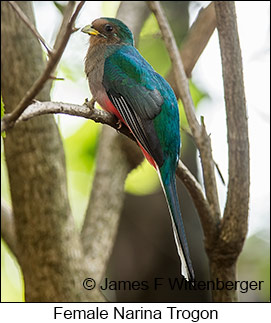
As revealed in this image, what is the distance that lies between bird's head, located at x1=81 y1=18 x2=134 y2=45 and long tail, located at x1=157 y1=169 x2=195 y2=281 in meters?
0.69

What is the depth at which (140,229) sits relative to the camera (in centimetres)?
383

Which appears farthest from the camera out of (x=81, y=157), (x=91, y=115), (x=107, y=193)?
(x=81, y=157)

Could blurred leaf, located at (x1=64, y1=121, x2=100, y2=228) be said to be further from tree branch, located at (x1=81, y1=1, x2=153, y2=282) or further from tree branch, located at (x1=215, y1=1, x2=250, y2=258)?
tree branch, located at (x1=215, y1=1, x2=250, y2=258)

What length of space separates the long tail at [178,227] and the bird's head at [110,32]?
69 centimetres

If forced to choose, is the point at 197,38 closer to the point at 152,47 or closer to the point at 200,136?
the point at 200,136

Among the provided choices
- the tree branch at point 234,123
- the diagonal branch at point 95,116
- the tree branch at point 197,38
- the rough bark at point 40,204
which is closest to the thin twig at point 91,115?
the diagonal branch at point 95,116

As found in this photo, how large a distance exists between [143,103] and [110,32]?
1.52 ft

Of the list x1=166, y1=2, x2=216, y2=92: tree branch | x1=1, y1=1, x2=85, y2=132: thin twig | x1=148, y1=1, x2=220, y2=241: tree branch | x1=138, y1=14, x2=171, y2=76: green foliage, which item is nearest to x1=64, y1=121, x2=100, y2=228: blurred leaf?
x1=138, y1=14, x2=171, y2=76: green foliage

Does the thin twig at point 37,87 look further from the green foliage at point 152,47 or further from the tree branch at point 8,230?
the green foliage at point 152,47

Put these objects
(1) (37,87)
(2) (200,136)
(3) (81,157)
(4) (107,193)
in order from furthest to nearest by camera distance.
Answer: (3) (81,157)
(4) (107,193)
(2) (200,136)
(1) (37,87)

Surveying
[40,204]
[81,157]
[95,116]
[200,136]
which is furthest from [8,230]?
[95,116]

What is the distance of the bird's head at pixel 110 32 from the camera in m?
2.36

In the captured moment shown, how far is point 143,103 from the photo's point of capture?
6.81ft
